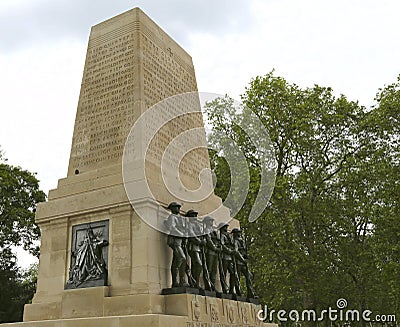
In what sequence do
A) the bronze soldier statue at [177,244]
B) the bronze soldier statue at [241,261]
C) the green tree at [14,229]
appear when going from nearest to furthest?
the bronze soldier statue at [177,244] < the bronze soldier statue at [241,261] < the green tree at [14,229]

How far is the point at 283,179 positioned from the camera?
20484 mm

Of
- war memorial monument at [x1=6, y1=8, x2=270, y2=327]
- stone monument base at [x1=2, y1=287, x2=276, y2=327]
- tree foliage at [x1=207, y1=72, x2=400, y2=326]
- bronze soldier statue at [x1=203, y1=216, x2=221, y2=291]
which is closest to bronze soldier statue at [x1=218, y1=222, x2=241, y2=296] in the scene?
war memorial monument at [x1=6, y1=8, x2=270, y2=327]

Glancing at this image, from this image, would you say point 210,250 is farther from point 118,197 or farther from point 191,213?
point 118,197

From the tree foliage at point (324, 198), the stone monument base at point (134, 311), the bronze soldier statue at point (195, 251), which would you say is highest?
the tree foliage at point (324, 198)

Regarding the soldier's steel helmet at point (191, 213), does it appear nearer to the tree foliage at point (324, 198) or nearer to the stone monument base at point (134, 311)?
the stone monument base at point (134, 311)

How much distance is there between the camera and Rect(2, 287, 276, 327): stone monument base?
8.64 m

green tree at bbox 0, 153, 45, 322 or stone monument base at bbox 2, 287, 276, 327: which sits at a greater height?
green tree at bbox 0, 153, 45, 322

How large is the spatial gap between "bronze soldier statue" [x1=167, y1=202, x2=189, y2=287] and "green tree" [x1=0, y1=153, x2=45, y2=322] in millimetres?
14094

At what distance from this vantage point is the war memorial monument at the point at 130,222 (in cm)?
977

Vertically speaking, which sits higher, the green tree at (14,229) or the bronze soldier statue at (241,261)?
the green tree at (14,229)

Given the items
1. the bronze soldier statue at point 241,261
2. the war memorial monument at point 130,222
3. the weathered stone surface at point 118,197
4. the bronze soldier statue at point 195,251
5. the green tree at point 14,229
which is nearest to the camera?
the weathered stone surface at point 118,197

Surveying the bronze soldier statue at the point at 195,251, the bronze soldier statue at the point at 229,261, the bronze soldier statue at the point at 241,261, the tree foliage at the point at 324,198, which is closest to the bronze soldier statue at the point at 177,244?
the bronze soldier statue at the point at 195,251

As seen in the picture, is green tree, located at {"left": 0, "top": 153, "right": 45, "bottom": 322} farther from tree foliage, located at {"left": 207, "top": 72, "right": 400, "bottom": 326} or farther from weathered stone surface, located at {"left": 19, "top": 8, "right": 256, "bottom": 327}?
weathered stone surface, located at {"left": 19, "top": 8, "right": 256, "bottom": 327}

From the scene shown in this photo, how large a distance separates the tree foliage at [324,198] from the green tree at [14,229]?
862 cm
